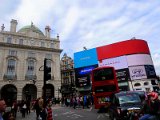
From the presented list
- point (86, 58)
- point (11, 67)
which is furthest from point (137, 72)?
point (11, 67)

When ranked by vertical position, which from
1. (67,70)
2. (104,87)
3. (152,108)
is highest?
(67,70)

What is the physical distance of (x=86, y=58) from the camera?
5294cm

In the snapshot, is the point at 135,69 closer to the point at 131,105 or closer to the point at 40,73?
the point at 40,73

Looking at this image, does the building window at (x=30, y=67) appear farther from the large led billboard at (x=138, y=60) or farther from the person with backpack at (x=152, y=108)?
the person with backpack at (x=152, y=108)

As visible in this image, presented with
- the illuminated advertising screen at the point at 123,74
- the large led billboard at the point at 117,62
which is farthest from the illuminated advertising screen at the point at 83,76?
the illuminated advertising screen at the point at 123,74

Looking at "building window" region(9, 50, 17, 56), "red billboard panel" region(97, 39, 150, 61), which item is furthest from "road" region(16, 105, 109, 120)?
"red billboard panel" region(97, 39, 150, 61)

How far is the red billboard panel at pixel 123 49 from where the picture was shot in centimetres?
4836

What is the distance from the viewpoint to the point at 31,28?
45.9m

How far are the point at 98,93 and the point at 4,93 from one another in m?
27.8

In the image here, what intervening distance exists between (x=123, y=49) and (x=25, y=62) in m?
24.7

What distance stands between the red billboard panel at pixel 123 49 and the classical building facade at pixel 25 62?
12.8 meters

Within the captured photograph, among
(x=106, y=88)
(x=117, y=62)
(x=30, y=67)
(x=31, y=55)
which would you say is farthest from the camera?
(x=117, y=62)

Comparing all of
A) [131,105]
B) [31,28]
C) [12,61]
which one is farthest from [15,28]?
[131,105]

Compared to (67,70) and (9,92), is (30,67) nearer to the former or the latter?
(9,92)
